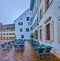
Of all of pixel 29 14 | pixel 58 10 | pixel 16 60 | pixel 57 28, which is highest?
pixel 29 14

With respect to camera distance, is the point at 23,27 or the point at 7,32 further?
the point at 7,32

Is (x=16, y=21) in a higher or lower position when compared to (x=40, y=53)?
higher

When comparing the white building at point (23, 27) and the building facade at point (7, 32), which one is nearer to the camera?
the white building at point (23, 27)

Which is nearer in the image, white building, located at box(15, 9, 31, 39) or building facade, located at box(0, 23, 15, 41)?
white building, located at box(15, 9, 31, 39)

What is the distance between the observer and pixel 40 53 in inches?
489

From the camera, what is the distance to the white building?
199ft

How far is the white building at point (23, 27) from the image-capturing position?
6066cm

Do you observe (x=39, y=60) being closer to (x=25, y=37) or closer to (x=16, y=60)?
(x=16, y=60)

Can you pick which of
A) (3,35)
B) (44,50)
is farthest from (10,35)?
(44,50)

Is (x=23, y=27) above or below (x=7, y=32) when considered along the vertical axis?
above

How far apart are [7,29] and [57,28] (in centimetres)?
6185

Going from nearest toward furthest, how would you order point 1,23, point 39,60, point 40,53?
point 39,60
point 40,53
point 1,23

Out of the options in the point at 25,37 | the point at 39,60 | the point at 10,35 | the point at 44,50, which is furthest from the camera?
the point at 10,35

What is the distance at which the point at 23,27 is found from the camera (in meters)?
60.8
